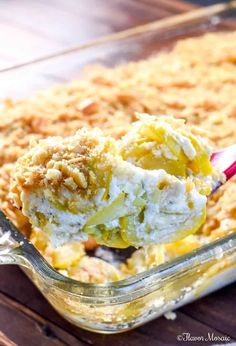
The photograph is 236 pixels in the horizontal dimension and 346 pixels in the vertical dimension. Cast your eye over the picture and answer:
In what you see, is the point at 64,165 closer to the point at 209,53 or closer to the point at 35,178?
the point at 35,178

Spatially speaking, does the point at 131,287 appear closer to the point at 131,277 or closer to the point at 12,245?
the point at 131,277

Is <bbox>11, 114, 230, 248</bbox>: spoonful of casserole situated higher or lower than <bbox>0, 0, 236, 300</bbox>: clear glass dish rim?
higher

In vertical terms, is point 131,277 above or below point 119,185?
below

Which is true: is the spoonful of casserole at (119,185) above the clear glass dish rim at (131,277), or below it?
above

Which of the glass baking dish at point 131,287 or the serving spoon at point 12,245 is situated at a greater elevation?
the serving spoon at point 12,245

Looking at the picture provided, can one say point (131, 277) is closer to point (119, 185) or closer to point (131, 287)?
point (131, 287)

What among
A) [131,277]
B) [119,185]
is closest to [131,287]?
[131,277]

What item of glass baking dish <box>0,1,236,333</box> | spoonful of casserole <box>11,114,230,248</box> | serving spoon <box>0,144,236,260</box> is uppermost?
spoonful of casserole <box>11,114,230,248</box>

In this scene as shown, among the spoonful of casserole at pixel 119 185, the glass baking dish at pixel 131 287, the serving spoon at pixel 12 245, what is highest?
the spoonful of casserole at pixel 119 185
